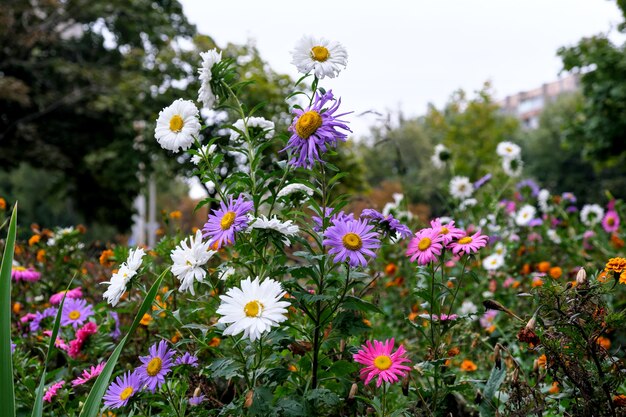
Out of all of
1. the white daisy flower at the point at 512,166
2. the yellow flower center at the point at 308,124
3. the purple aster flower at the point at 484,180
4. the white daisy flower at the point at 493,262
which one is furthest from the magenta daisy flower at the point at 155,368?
the white daisy flower at the point at 512,166

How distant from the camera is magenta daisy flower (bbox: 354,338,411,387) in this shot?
1.38 metres

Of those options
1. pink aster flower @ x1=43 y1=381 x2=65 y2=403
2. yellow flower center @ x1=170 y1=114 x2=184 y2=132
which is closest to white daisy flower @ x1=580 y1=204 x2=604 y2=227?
yellow flower center @ x1=170 y1=114 x2=184 y2=132

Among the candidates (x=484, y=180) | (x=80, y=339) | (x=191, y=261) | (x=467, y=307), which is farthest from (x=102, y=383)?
(x=484, y=180)

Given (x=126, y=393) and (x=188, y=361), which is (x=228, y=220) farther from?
(x=126, y=393)

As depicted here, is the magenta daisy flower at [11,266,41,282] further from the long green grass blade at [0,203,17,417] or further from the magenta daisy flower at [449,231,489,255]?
the magenta daisy flower at [449,231,489,255]

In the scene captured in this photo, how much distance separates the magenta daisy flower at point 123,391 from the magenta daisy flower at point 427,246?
758 mm

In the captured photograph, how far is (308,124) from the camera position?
1353mm

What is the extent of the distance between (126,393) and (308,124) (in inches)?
31.5

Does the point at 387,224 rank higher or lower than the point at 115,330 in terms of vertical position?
lower

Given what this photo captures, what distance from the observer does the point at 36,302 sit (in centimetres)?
298

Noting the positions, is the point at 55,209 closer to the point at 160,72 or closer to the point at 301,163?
the point at 160,72

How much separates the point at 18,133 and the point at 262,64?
514 centimetres

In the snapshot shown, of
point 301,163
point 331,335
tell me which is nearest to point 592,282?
point 331,335

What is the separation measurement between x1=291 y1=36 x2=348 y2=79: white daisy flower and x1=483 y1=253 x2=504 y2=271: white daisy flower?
2257mm
